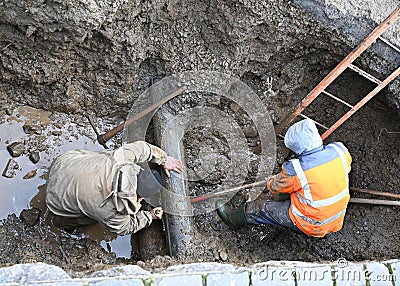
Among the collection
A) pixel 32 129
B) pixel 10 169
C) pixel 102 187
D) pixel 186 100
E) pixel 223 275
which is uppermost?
pixel 186 100

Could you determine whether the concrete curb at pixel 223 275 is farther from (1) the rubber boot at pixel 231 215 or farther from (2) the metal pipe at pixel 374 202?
(1) the rubber boot at pixel 231 215

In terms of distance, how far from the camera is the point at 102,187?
363 centimetres

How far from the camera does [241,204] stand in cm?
536

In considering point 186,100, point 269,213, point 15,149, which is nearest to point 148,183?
point 186,100

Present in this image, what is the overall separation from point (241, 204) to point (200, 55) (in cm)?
174

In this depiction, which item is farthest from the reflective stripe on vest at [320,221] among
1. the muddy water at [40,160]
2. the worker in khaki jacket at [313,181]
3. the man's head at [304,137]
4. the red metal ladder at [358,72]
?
the muddy water at [40,160]

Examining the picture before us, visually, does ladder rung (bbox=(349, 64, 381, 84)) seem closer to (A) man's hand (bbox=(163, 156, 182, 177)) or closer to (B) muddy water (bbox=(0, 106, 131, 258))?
(A) man's hand (bbox=(163, 156, 182, 177))

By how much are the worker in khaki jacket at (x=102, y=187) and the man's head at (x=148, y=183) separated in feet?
0.77

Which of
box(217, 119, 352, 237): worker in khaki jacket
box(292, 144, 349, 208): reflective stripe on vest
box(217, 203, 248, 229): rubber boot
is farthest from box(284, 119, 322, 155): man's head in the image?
box(217, 203, 248, 229): rubber boot

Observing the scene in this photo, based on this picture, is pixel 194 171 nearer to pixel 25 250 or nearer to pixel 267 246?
pixel 267 246

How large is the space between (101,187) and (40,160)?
1.47 metres

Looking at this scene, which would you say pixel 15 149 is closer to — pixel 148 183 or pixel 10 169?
pixel 10 169

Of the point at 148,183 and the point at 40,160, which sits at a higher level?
the point at 40,160

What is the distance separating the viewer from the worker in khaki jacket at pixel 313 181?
4105 mm
